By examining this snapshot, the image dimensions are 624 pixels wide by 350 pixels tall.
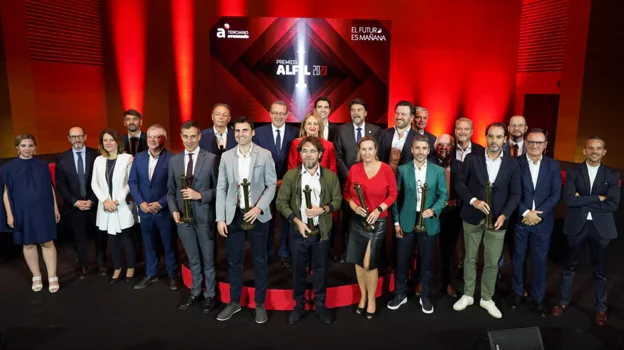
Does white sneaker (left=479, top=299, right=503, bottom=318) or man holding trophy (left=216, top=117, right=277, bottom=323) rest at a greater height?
man holding trophy (left=216, top=117, right=277, bottom=323)

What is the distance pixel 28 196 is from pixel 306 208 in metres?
2.52

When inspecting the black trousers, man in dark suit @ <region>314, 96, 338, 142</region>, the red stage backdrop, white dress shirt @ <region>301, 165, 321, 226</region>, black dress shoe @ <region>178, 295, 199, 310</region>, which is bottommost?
black dress shoe @ <region>178, 295, 199, 310</region>

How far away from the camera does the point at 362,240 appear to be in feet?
11.0

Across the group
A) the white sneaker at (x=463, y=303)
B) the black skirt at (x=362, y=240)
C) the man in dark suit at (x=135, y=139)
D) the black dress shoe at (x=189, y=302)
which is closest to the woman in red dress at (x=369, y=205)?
the black skirt at (x=362, y=240)

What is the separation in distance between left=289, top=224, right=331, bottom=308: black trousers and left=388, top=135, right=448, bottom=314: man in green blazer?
0.65 m

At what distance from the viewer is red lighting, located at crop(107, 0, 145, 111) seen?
7484 mm

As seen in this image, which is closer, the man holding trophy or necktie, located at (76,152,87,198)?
the man holding trophy

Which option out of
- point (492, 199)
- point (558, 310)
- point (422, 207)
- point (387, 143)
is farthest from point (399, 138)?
point (558, 310)

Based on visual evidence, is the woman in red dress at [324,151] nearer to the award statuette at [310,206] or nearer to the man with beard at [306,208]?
the man with beard at [306,208]

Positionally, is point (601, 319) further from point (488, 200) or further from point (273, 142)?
point (273, 142)

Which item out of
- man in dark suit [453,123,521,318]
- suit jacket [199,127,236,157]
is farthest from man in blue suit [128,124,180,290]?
man in dark suit [453,123,521,318]

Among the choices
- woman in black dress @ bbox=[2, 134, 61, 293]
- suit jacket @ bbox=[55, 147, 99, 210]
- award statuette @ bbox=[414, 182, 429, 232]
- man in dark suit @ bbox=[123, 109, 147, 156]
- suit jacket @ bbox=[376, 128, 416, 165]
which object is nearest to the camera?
award statuette @ bbox=[414, 182, 429, 232]

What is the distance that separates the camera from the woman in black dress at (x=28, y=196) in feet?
12.2

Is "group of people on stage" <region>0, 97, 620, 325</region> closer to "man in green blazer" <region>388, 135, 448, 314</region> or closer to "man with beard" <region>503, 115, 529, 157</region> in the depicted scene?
"man in green blazer" <region>388, 135, 448, 314</region>
